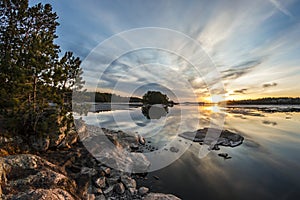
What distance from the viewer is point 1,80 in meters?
9.27

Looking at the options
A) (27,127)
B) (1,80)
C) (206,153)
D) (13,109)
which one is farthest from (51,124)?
(206,153)

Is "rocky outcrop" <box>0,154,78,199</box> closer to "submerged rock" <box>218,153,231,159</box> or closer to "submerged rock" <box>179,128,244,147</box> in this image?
"submerged rock" <box>218,153,231,159</box>

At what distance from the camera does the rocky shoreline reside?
18.3 ft

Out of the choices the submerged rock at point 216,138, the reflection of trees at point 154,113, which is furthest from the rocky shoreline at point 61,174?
the reflection of trees at point 154,113

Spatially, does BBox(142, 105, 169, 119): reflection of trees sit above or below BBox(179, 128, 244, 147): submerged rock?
above

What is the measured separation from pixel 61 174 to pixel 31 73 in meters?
5.92

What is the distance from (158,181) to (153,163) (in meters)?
2.51

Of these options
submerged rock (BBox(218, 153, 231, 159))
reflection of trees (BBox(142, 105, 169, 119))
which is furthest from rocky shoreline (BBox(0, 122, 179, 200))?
reflection of trees (BBox(142, 105, 169, 119))

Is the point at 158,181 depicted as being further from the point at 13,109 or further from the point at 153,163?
the point at 13,109

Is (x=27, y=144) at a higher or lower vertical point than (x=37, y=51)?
lower

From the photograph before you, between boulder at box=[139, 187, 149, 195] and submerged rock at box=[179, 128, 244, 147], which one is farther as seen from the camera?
submerged rock at box=[179, 128, 244, 147]

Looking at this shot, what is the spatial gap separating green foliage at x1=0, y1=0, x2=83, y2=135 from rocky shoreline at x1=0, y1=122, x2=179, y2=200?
4.08ft

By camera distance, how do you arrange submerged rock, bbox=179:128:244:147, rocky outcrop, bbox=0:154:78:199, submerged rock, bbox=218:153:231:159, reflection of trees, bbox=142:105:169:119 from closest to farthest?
rocky outcrop, bbox=0:154:78:199, submerged rock, bbox=218:153:231:159, submerged rock, bbox=179:128:244:147, reflection of trees, bbox=142:105:169:119

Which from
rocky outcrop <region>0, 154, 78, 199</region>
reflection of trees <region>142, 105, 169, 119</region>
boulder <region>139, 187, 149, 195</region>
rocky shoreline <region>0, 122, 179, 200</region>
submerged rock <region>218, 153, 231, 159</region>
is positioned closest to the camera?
rocky outcrop <region>0, 154, 78, 199</region>
